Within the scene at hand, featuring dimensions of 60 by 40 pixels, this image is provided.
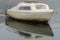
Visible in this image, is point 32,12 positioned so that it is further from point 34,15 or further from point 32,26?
point 32,26

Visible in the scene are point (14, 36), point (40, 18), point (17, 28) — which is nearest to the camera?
point (14, 36)

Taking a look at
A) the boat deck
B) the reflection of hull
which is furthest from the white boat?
the boat deck

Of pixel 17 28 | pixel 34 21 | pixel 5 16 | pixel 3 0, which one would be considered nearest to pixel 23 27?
pixel 17 28

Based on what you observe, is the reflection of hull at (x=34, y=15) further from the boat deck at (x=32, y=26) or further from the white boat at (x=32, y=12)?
the boat deck at (x=32, y=26)

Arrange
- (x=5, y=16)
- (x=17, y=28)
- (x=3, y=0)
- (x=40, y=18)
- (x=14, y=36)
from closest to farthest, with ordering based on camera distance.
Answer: (x=14, y=36) → (x=17, y=28) → (x=40, y=18) → (x=5, y=16) → (x=3, y=0)

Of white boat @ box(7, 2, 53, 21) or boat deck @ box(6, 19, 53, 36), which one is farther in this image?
white boat @ box(7, 2, 53, 21)

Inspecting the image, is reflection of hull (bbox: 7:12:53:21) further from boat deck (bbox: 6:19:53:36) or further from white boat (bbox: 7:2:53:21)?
boat deck (bbox: 6:19:53:36)

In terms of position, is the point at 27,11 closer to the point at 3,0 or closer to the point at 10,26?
the point at 10,26

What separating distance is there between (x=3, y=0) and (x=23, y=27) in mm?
28384

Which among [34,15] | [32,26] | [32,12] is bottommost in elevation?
[32,26]

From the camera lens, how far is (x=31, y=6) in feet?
90.1

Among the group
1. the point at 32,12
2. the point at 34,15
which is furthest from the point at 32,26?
the point at 32,12

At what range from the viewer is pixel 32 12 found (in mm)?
26906

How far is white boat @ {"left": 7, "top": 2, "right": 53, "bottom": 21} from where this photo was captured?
87.4ft
